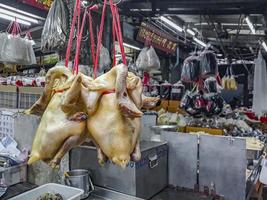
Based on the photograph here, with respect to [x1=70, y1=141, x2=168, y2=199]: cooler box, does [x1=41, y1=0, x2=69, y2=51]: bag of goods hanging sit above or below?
above

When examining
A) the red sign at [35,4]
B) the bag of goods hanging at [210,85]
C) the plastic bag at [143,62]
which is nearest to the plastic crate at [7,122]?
→ the red sign at [35,4]

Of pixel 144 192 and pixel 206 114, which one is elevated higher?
pixel 206 114

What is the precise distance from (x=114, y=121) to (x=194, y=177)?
6.73ft

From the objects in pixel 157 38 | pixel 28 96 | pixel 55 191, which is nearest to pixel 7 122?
pixel 28 96

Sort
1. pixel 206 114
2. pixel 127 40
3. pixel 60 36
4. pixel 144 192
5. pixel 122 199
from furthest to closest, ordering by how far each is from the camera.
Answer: pixel 127 40
pixel 206 114
pixel 144 192
pixel 122 199
pixel 60 36

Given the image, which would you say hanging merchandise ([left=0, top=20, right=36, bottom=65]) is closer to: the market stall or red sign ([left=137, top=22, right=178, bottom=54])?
the market stall

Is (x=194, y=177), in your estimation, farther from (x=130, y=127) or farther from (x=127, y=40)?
(x=127, y=40)

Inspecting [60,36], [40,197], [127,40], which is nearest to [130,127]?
[60,36]

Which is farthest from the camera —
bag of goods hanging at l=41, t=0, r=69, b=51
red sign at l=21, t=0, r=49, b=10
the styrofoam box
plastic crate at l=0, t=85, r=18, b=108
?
red sign at l=21, t=0, r=49, b=10

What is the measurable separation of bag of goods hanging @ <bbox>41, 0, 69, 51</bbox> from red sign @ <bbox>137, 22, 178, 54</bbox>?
3269mm

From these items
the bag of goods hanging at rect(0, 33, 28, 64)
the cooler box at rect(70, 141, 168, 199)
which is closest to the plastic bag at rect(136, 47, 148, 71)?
the cooler box at rect(70, 141, 168, 199)

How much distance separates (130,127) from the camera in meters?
0.57

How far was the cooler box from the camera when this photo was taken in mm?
1918

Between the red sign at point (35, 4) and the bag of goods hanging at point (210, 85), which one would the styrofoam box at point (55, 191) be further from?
the bag of goods hanging at point (210, 85)
